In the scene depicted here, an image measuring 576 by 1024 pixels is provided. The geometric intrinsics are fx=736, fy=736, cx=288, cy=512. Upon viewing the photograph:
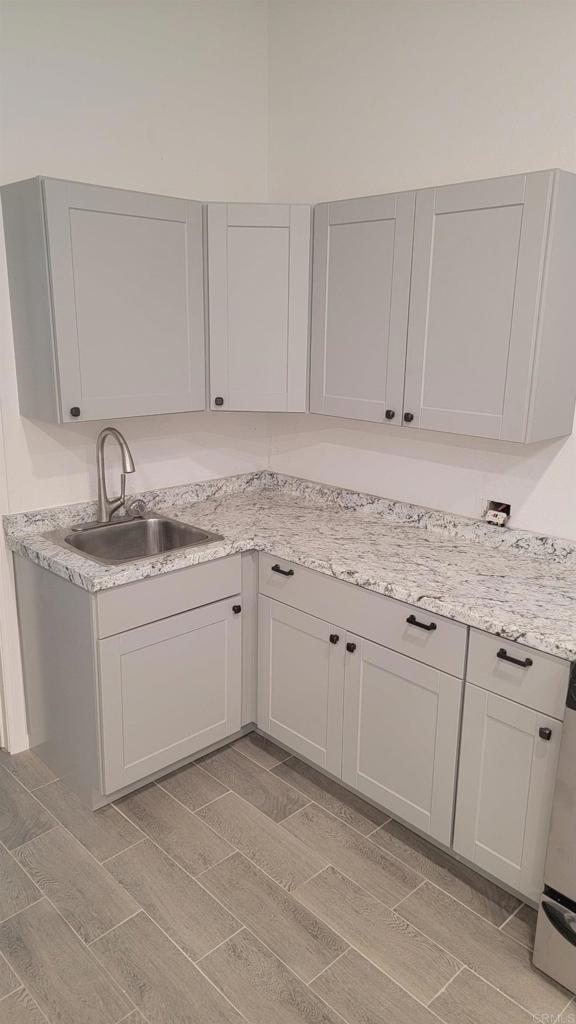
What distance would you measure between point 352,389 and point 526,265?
2.52 feet

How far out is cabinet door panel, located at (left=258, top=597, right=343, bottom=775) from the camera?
2.55 metres

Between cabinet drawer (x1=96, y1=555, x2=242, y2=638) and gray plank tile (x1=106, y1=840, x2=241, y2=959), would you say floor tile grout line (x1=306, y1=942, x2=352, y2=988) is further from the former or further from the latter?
cabinet drawer (x1=96, y1=555, x2=242, y2=638)

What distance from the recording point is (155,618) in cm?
248

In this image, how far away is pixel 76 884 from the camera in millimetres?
2215

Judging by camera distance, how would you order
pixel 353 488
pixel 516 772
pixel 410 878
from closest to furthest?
pixel 516 772 → pixel 410 878 → pixel 353 488

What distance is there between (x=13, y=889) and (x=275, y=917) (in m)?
0.79

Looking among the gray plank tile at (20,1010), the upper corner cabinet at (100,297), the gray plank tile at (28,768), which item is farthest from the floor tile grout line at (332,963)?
the upper corner cabinet at (100,297)

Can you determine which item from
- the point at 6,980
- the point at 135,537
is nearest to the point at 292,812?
the point at 6,980

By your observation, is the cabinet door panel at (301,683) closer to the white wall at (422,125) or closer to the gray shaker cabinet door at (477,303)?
the white wall at (422,125)

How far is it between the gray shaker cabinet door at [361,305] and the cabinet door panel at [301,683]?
2.60ft

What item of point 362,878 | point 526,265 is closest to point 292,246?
point 526,265

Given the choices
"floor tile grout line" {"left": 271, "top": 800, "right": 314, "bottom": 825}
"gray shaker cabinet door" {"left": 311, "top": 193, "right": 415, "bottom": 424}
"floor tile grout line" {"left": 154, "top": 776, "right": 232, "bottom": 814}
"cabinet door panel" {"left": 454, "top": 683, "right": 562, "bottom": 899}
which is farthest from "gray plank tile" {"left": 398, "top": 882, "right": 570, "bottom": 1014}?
"gray shaker cabinet door" {"left": 311, "top": 193, "right": 415, "bottom": 424}

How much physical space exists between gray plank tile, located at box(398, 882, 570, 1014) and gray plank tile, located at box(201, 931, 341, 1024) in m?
0.39

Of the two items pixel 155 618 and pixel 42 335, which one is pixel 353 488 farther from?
pixel 42 335
